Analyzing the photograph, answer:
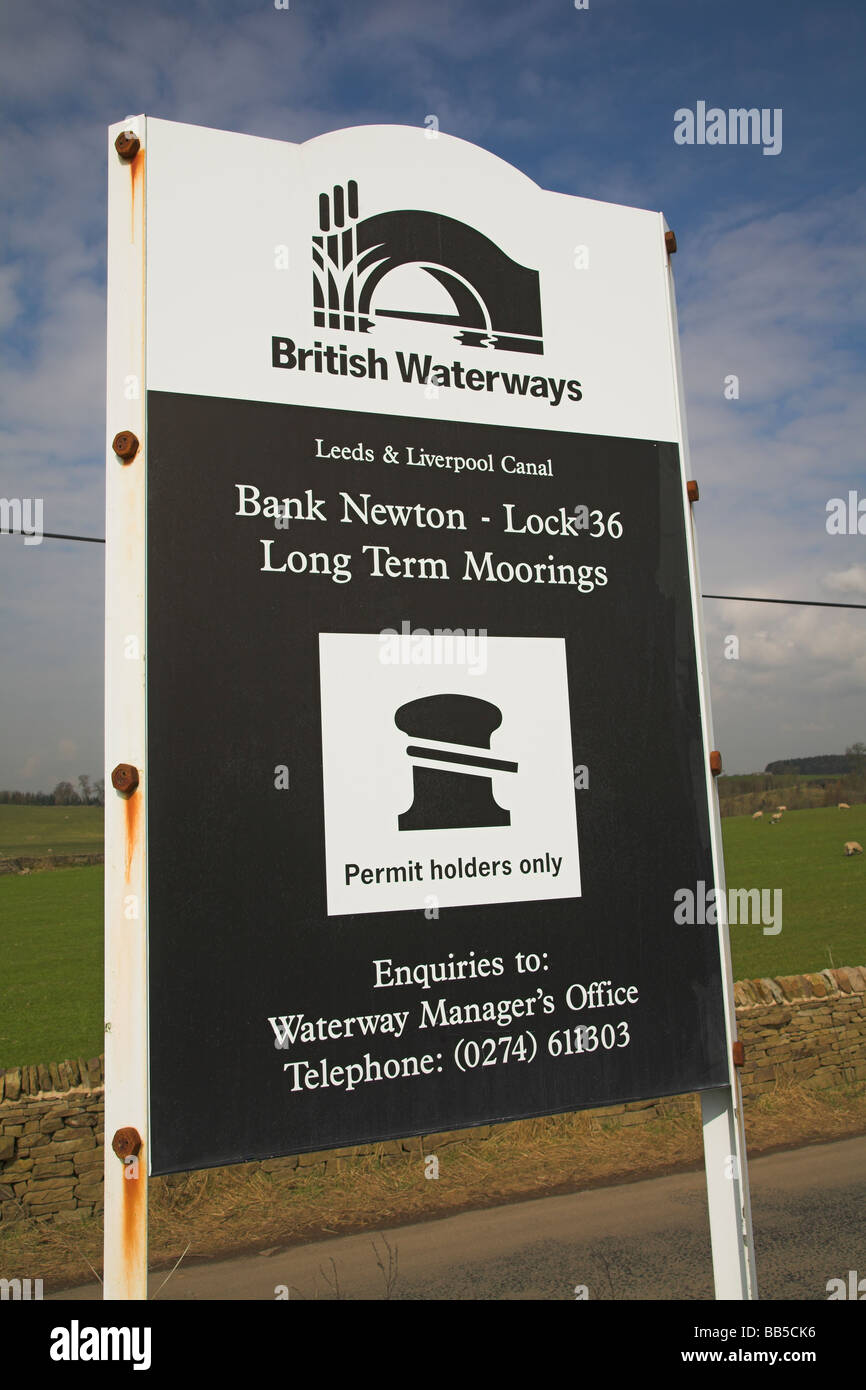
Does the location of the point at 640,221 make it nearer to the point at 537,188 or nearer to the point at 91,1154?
the point at 537,188

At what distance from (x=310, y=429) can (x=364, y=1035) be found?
1715 mm

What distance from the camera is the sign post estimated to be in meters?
2.56

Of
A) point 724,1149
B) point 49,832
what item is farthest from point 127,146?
point 49,832

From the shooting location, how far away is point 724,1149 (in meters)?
3.03

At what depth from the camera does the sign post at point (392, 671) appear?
2562mm

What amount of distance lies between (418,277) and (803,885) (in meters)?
40.5

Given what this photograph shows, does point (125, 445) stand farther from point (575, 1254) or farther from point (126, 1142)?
point (575, 1254)

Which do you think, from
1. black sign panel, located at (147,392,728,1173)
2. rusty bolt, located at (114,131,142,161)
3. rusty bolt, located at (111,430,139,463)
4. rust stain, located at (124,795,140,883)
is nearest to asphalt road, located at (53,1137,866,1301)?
black sign panel, located at (147,392,728,1173)

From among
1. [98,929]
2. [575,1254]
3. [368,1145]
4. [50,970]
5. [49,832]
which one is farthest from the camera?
[49,832]

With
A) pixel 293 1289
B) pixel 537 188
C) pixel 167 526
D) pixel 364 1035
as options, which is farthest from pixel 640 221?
pixel 293 1289

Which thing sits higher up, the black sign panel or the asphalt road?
the black sign panel

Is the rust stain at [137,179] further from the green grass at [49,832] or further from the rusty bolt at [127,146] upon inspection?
the green grass at [49,832]

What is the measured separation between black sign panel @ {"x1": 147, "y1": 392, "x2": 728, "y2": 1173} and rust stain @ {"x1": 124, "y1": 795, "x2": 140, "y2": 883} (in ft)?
Answer: 0.14

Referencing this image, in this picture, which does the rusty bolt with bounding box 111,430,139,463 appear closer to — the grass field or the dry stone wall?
the dry stone wall
